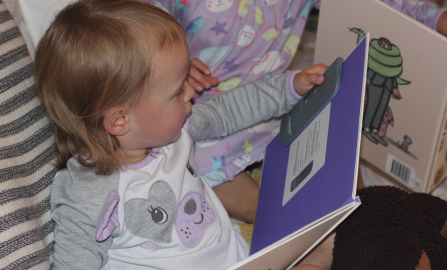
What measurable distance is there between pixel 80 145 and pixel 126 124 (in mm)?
103

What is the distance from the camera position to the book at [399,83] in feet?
2.56

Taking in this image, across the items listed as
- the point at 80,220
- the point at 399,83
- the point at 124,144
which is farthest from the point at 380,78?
the point at 80,220

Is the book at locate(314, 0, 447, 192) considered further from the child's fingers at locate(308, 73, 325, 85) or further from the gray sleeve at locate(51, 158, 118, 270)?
the gray sleeve at locate(51, 158, 118, 270)

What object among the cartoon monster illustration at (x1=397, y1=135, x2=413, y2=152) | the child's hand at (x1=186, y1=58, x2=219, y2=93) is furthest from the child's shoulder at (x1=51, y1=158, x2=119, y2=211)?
the cartoon monster illustration at (x1=397, y1=135, x2=413, y2=152)

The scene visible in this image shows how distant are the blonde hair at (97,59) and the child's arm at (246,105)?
232mm

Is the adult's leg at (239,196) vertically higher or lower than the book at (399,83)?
lower

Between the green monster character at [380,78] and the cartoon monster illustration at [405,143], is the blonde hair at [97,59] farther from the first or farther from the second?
the cartoon monster illustration at [405,143]

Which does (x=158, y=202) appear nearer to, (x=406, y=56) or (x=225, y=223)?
(x=225, y=223)

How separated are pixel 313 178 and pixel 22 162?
45 centimetres

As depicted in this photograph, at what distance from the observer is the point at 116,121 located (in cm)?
69

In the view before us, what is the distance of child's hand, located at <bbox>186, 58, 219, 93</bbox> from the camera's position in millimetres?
960

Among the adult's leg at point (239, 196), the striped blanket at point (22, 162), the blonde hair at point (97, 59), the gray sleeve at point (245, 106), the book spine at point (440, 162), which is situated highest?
the blonde hair at point (97, 59)

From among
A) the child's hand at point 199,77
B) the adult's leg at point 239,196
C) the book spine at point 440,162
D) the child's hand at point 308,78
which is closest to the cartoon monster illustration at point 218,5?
the child's hand at point 199,77

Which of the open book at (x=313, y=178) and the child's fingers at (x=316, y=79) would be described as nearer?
the open book at (x=313, y=178)
